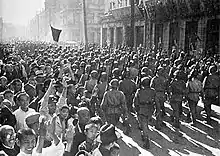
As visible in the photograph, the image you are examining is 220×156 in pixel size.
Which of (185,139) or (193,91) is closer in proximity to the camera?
(185,139)

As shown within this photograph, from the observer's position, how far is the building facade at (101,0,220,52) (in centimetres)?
1598

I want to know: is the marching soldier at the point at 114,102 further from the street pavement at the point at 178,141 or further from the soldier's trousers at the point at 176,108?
the soldier's trousers at the point at 176,108

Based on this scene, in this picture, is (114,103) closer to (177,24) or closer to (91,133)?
(91,133)

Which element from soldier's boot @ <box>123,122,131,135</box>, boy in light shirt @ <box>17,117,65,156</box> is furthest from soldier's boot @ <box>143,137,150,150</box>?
boy in light shirt @ <box>17,117,65,156</box>

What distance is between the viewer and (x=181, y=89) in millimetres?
8406

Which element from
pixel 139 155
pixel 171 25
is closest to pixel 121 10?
pixel 171 25

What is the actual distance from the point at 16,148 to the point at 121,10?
27061mm

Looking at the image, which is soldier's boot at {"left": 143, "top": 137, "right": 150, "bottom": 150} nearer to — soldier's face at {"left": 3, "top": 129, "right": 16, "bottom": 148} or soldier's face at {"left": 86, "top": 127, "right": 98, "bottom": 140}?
soldier's face at {"left": 86, "top": 127, "right": 98, "bottom": 140}

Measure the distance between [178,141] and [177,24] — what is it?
526 inches

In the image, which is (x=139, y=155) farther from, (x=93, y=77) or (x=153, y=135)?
(x=93, y=77)

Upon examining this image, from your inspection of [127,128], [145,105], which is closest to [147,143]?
[145,105]

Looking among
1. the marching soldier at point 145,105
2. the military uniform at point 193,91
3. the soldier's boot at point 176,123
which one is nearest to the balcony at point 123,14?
the military uniform at point 193,91

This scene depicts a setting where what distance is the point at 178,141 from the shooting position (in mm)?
7938

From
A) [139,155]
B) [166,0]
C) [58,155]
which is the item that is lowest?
[139,155]
